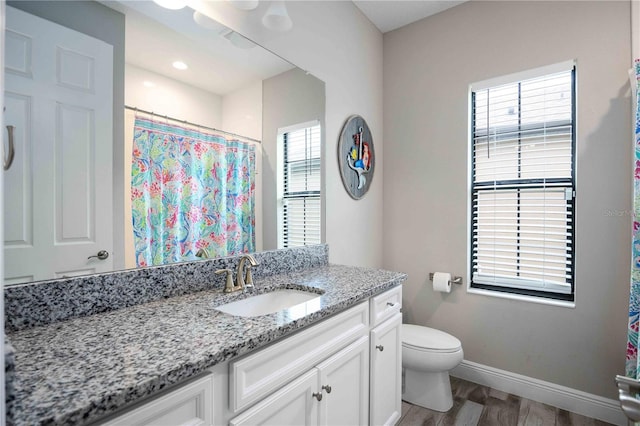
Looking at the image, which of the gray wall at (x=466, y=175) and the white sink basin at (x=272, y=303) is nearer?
the white sink basin at (x=272, y=303)

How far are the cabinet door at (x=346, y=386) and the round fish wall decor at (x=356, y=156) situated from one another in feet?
3.92

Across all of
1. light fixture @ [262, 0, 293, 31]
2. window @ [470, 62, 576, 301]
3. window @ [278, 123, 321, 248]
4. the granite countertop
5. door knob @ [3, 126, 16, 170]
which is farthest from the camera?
window @ [470, 62, 576, 301]

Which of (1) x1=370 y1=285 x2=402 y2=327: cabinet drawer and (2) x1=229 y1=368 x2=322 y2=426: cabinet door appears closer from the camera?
(2) x1=229 y1=368 x2=322 y2=426: cabinet door

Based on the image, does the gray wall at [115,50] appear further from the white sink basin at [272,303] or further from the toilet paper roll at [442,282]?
the toilet paper roll at [442,282]

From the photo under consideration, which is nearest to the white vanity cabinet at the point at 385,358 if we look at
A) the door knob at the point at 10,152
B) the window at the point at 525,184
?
the window at the point at 525,184

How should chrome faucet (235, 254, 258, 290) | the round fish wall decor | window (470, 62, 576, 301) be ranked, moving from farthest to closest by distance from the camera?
the round fish wall decor < window (470, 62, 576, 301) < chrome faucet (235, 254, 258, 290)

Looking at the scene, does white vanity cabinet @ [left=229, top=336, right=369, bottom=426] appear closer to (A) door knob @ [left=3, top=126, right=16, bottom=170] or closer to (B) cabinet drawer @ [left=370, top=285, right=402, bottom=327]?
(B) cabinet drawer @ [left=370, top=285, right=402, bottom=327]

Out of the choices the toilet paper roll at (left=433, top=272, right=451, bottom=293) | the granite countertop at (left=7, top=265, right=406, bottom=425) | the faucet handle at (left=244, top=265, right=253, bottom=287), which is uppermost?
the faucet handle at (left=244, top=265, right=253, bottom=287)

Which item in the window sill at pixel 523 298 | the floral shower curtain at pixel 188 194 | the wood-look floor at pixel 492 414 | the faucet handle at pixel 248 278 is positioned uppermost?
the floral shower curtain at pixel 188 194

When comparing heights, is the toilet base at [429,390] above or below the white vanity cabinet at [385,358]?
below

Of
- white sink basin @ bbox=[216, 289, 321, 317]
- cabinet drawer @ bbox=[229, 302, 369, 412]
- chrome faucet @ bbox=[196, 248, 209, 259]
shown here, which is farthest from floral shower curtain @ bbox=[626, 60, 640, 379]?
chrome faucet @ bbox=[196, 248, 209, 259]

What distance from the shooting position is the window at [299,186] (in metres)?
1.83

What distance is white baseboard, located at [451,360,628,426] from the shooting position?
1873 mm

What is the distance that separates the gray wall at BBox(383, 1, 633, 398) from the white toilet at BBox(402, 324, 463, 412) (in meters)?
0.46
